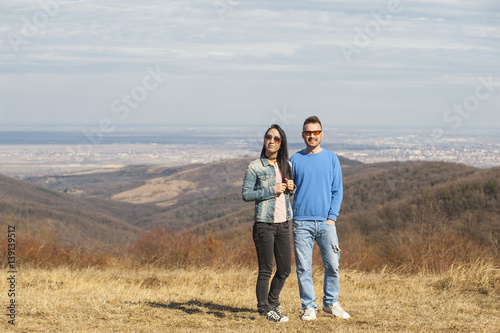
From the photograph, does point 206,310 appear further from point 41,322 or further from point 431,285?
point 431,285

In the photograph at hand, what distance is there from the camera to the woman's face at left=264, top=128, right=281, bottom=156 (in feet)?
21.1

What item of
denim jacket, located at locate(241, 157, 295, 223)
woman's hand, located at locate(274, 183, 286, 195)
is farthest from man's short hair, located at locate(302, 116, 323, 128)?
woman's hand, located at locate(274, 183, 286, 195)

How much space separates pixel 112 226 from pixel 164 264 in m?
29.9

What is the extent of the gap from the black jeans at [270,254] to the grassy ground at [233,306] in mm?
303

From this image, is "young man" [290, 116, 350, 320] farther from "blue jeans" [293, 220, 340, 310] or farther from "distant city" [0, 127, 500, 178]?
"distant city" [0, 127, 500, 178]

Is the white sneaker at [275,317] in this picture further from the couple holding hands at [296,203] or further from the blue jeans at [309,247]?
the blue jeans at [309,247]

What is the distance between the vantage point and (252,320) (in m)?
6.73

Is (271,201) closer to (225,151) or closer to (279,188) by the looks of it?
(279,188)

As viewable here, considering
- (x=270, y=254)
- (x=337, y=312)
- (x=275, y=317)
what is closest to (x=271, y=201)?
(x=270, y=254)

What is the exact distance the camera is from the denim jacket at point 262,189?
20.7 ft

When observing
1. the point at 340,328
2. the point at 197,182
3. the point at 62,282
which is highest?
the point at 340,328

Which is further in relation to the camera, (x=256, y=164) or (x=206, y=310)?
(x=206, y=310)

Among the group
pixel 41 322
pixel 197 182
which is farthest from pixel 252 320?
pixel 197 182

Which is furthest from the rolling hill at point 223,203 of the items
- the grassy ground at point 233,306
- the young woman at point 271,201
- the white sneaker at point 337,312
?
the young woman at point 271,201
